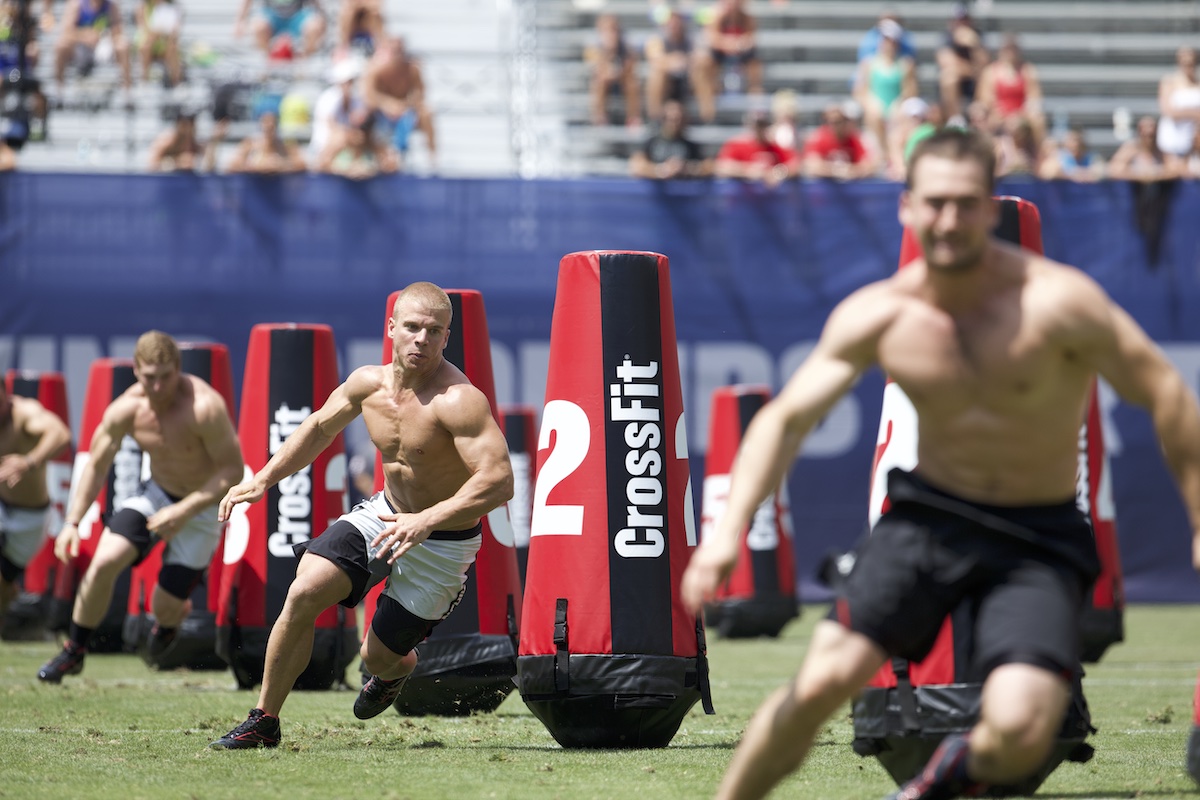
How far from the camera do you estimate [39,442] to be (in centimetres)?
1138

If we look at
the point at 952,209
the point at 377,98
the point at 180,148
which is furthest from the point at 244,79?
the point at 952,209

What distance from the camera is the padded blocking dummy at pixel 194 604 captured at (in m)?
9.78

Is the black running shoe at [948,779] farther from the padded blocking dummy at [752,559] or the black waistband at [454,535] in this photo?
the padded blocking dummy at [752,559]

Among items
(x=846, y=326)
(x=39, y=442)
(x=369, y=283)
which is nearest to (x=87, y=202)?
(x=369, y=283)

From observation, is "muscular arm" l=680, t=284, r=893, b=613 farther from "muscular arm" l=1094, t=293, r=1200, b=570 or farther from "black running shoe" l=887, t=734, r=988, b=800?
"black running shoe" l=887, t=734, r=988, b=800

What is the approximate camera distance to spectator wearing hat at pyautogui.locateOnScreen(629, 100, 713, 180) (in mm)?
17172

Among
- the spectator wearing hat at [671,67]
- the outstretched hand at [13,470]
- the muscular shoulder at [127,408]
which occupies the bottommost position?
the outstretched hand at [13,470]

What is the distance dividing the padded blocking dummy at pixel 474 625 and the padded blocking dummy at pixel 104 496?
12.3 ft

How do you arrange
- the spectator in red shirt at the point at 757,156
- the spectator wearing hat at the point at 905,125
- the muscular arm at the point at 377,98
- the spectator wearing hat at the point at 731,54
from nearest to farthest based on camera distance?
the spectator in red shirt at the point at 757,156, the spectator wearing hat at the point at 905,125, the muscular arm at the point at 377,98, the spectator wearing hat at the point at 731,54

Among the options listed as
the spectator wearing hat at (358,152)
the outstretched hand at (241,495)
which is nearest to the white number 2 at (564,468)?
the outstretched hand at (241,495)

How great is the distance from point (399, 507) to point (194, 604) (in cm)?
377

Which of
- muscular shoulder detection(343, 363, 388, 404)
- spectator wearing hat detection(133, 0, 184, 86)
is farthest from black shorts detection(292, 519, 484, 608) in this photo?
spectator wearing hat detection(133, 0, 184, 86)

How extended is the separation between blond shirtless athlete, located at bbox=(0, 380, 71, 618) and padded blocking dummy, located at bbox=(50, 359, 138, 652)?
0.24 metres

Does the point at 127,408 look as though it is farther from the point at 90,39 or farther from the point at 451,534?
the point at 90,39
